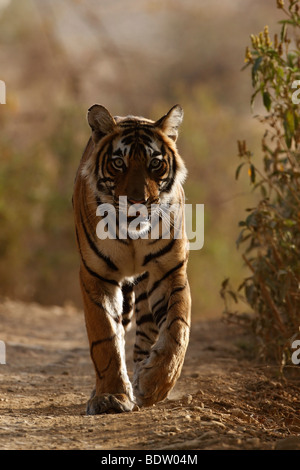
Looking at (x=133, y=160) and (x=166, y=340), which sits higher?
(x=133, y=160)

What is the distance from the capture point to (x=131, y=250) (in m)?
4.50

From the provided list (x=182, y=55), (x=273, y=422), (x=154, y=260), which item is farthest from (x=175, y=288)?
(x=182, y=55)

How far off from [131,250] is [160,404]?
0.90 m

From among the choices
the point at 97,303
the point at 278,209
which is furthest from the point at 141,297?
the point at 278,209

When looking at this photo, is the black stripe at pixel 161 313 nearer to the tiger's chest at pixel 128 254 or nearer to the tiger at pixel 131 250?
the tiger at pixel 131 250

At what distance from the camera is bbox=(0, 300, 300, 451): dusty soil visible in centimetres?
319

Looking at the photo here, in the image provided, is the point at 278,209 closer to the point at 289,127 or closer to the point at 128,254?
the point at 289,127

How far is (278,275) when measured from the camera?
509 cm

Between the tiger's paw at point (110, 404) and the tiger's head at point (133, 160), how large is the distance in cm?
105

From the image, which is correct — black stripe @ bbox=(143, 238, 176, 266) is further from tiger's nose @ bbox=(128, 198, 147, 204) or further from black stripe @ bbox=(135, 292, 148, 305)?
black stripe @ bbox=(135, 292, 148, 305)

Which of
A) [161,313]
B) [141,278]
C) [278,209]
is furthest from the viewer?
[278,209]

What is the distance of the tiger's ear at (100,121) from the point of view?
15.0 ft
